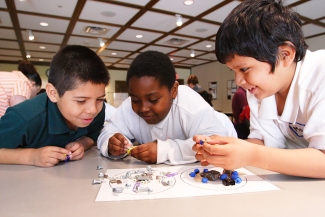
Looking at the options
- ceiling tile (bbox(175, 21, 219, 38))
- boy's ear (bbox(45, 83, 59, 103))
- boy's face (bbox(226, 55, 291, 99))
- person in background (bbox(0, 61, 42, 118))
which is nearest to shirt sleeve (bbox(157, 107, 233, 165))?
boy's face (bbox(226, 55, 291, 99))

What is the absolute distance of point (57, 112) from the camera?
879 mm

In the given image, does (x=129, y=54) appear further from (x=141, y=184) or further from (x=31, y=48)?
(x=141, y=184)

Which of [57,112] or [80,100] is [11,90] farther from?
[80,100]

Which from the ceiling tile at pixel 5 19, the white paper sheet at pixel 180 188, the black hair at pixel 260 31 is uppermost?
the ceiling tile at pixel 5 19

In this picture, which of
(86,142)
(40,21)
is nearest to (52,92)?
(86,142)

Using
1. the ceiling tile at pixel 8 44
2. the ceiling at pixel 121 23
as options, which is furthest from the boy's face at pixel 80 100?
the ceiling tile at pixel 8 44

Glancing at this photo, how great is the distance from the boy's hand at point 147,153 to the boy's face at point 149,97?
14 centimetres

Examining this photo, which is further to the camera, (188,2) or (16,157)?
(188,2)

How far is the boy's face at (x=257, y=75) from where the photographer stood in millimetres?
631

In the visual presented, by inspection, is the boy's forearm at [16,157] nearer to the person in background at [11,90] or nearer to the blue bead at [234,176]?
the blue bead at [234,176]

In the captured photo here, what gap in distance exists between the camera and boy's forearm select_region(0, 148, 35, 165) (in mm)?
779

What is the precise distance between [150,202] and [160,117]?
47 centimetres

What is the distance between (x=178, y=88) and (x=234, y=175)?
1.70ft

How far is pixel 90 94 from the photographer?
32.1 inches
